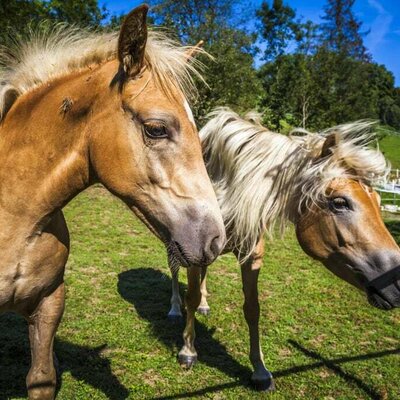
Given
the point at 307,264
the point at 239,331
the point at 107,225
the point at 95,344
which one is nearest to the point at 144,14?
the point at 95,344

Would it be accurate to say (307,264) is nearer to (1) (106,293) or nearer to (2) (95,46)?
(1) (106,293)

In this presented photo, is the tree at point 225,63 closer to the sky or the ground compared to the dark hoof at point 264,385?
closer to the sky

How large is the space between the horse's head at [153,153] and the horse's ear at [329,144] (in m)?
1.47

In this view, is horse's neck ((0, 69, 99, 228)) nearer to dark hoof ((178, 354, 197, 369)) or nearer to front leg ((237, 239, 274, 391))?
front leg ((237, 239, 274, 391))

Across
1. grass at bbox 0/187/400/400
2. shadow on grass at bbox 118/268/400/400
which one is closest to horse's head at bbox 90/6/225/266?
shadow on grass at bbox 118/268/400/400

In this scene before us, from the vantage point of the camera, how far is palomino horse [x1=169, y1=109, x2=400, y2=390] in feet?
8.70

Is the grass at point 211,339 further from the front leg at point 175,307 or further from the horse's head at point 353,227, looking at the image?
the horse's head at point 353,227

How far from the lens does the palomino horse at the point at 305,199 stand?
2.65m

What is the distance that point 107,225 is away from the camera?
846 cm

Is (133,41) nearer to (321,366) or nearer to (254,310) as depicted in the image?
(254,310)

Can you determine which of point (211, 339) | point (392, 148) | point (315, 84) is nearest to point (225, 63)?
point (315, 84)

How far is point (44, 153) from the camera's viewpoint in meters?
1.88

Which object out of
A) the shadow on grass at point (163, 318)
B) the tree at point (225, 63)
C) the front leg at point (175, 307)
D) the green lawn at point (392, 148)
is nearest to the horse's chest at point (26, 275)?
the shadow on grass at point (163, 318)

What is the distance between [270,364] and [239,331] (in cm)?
65
